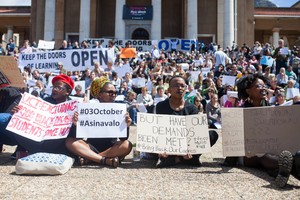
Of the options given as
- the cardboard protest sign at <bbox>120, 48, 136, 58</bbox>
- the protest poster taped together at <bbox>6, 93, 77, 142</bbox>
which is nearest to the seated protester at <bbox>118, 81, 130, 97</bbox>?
the cardboard protest sign at <bbox>120, 48, 136, 58</bbox>

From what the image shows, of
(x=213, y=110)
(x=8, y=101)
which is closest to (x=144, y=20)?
(x=213, y=110)

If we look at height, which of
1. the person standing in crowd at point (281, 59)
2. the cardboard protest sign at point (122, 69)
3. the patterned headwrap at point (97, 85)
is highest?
the person standing in crowd at point (281, 59)

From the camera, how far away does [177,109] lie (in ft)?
19.9

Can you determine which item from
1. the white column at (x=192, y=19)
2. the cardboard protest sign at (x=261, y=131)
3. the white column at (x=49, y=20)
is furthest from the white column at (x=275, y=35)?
the cardboard protest sign at (x=261, y=131)

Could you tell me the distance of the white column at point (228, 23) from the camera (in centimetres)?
3372

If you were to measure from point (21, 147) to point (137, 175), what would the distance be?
7.22ft

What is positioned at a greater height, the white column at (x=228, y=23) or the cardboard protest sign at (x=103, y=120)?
the white column at (x=228, y=23)

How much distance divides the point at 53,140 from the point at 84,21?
30114 millimetres

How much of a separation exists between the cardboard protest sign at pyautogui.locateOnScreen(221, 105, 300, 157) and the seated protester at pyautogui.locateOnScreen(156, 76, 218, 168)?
53cm

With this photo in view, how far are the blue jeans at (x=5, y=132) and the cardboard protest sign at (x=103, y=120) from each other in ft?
3.91

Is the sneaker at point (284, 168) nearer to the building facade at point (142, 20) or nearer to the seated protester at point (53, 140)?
the seated protester at point (53, 140)

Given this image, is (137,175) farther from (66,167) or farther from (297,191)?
(297,191)

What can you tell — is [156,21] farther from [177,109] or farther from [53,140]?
[53,140]

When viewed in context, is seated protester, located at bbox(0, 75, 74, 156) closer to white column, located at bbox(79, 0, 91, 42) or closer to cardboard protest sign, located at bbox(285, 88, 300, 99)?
cardboard protest sign, located at bbox(285, 88, 300, 99)
